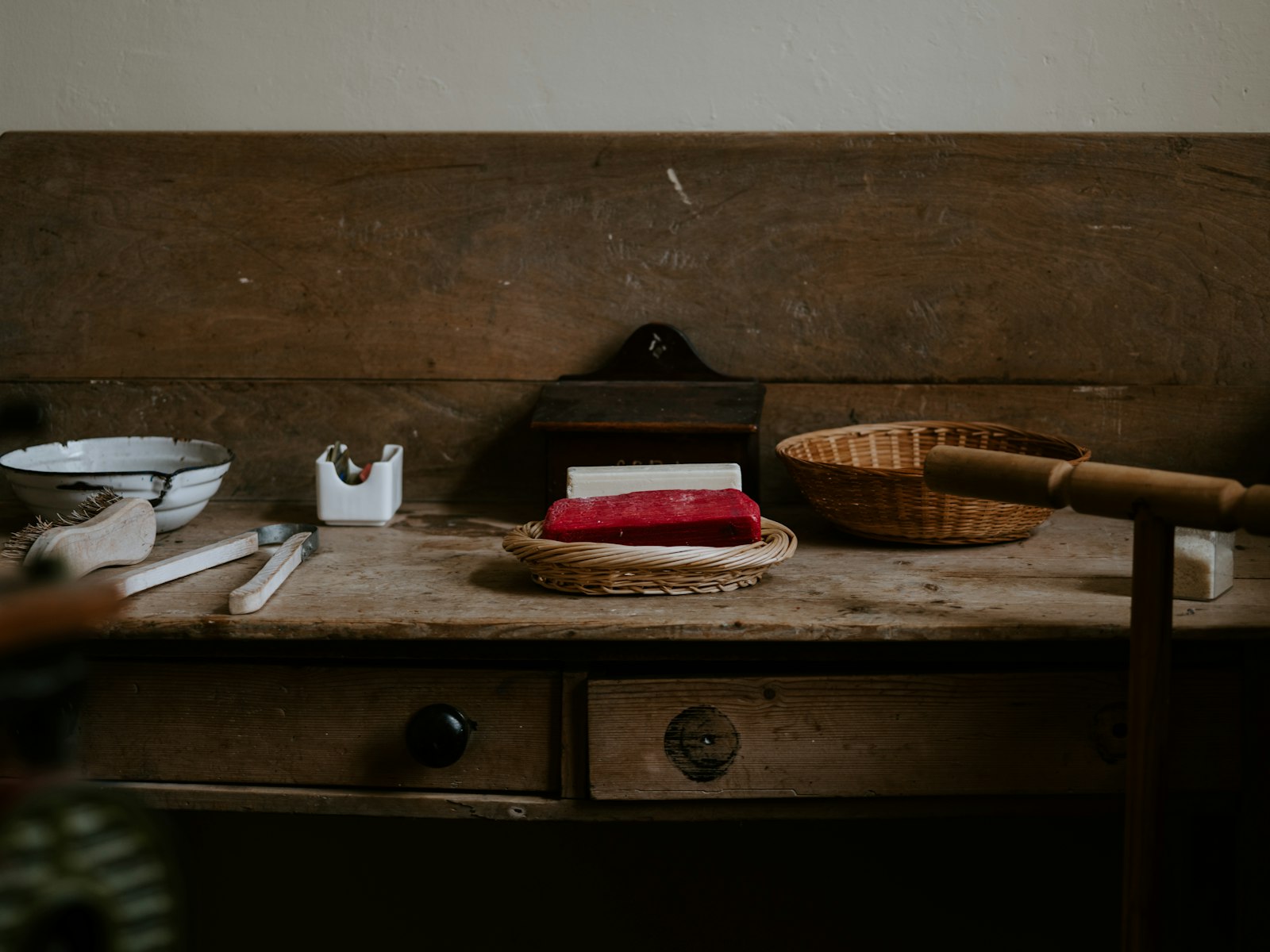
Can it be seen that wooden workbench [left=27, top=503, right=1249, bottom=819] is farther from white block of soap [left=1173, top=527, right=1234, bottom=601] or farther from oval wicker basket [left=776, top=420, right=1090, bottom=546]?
oval wicker basket [left=776, top=420, right=1090, bottom=546]

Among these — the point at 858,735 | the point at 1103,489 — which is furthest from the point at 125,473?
the point at 1103,489

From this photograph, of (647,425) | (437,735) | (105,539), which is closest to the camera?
(437,735)

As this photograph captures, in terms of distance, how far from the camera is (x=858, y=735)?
99cm

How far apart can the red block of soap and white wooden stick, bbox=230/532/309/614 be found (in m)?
0.29

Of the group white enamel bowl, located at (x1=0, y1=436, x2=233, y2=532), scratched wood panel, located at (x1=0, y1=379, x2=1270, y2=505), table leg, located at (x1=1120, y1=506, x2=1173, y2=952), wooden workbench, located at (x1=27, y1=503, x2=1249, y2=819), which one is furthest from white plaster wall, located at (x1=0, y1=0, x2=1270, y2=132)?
table leg, located at (x1=1120, y1=506, x2=1173, y2=952)

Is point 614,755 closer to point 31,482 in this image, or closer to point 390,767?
point 390,767

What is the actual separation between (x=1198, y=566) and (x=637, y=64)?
3.38 feet

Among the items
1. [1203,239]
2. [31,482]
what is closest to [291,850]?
[31,482]

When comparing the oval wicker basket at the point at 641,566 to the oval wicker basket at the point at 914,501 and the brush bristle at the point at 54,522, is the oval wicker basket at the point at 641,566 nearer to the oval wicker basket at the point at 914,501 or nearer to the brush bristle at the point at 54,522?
the oval wicker basket at the point at 914,501

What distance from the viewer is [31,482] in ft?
3.99

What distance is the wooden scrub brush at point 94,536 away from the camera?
1.03 metres

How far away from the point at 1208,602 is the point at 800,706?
0.44m

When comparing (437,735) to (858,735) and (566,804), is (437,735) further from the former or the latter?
(858,735)

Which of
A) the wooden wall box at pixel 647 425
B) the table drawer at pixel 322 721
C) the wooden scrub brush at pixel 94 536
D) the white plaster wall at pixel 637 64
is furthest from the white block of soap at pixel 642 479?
the white plaster wall at pixel 637 64
